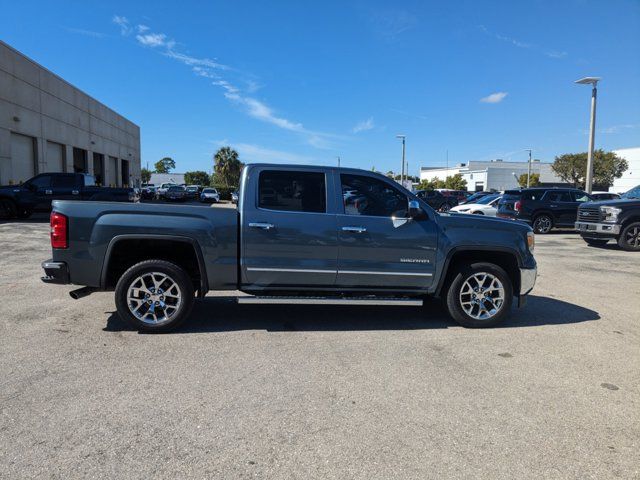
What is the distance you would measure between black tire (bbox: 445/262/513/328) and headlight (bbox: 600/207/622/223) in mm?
9428

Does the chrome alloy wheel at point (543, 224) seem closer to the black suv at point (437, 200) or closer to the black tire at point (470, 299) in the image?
the black suv at point (437, 200)

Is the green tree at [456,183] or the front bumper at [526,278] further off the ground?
the green tree at [456,183]

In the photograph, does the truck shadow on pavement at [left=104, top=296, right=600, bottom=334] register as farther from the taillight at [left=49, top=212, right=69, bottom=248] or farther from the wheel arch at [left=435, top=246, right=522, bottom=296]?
the taillight at [left=49, top=212, right=69, bottom=248]

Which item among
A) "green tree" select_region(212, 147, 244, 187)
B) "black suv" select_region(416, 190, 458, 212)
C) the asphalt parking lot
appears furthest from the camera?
"green tree" select_region(212, 147, 244, 187)

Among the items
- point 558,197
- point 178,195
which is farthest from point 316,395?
point 178,195

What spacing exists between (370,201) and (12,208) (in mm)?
17715

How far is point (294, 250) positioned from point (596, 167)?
78.0 m

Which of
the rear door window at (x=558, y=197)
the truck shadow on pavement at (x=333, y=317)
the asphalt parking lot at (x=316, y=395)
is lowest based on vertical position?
the asphalt parking lot at (x=316, y=395)

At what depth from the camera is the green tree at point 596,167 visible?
69312mm

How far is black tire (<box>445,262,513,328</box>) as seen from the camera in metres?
5.48

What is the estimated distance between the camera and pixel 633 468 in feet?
8.94

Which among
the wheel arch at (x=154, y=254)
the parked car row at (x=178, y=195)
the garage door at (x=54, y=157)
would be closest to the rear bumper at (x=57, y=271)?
the wheel arch at (x=154, y=254)

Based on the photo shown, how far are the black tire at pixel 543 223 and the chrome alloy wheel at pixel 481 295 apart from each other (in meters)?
13.8

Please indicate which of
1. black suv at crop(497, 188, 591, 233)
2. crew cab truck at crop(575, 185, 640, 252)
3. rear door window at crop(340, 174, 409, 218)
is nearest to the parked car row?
black suv at crop(497, 188, 591, 233)
